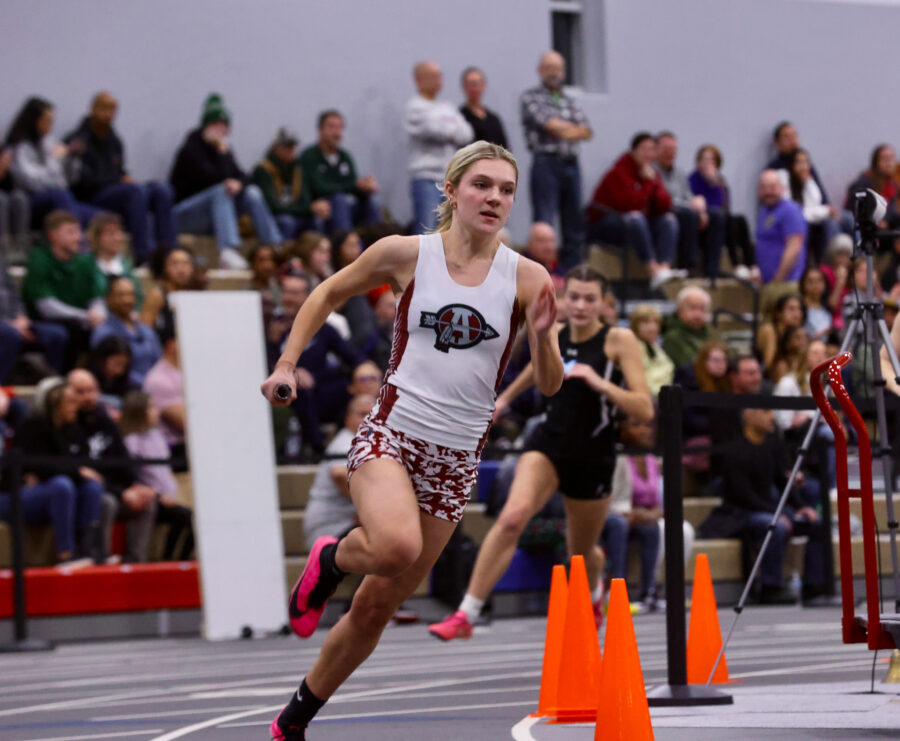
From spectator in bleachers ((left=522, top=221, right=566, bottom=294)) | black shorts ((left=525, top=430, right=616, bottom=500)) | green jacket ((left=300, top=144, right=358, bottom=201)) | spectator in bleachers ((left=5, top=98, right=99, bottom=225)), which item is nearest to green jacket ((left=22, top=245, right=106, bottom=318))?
spectator in bleachers ((left=5, top=98, right=99, bottom=225))

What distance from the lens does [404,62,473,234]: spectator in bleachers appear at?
54.4 ft

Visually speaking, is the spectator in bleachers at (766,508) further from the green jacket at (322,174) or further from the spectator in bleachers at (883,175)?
the spectator in bleachers at (883,175)

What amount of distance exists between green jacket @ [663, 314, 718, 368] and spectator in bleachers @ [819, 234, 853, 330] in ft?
6.94

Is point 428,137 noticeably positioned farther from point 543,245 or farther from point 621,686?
point 621,686

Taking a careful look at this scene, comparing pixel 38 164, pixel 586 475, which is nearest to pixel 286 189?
pixel 38 164

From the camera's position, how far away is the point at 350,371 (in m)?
13.5

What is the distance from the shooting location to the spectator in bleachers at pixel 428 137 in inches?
653

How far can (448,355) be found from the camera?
557 centimetres

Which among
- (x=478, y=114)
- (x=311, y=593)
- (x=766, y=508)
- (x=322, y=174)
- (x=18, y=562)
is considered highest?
(x=478, y=114)

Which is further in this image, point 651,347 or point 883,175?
point 883,175

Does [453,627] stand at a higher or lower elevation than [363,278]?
lower

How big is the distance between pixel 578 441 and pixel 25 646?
14.7 feet

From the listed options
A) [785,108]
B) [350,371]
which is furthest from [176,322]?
[785,108]

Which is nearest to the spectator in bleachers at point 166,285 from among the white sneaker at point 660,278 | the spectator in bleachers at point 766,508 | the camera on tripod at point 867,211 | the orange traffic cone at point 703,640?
the spectator in bleachers at point 766,508
